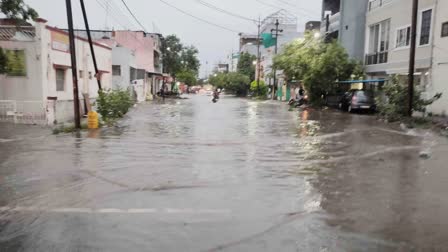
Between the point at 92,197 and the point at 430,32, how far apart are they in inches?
826

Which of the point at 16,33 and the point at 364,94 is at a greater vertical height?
the point at 16,33

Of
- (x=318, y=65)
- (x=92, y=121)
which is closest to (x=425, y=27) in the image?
(x=318, y=65)

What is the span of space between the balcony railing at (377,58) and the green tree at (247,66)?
174ft

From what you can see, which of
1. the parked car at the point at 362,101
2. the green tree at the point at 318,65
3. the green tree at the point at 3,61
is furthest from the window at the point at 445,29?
the green tree at the point at 3,61

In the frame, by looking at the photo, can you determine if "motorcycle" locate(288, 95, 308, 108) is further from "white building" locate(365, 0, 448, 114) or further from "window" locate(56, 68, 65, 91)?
"window" locate(56, 68, 65, 91)

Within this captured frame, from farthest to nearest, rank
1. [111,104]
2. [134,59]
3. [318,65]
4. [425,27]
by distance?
[134,59], [318,65], [425,27], [111,104]

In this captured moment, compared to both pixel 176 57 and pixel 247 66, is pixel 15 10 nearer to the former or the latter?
pixel 176 57

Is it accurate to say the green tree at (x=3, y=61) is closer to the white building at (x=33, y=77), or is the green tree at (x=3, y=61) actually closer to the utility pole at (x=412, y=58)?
the white building at (x=33, y=77)

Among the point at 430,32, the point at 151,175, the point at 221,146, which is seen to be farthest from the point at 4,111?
the point at 430,32

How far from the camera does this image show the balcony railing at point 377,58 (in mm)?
27797

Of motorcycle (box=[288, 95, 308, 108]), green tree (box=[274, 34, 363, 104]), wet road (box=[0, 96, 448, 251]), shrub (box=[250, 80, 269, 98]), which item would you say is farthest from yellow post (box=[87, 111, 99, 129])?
shrub (box=[250, 80, 269, 98])

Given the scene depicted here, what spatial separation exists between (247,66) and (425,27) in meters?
63.9

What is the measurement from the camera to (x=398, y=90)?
20688 millimetres

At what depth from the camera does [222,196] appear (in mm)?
7199
